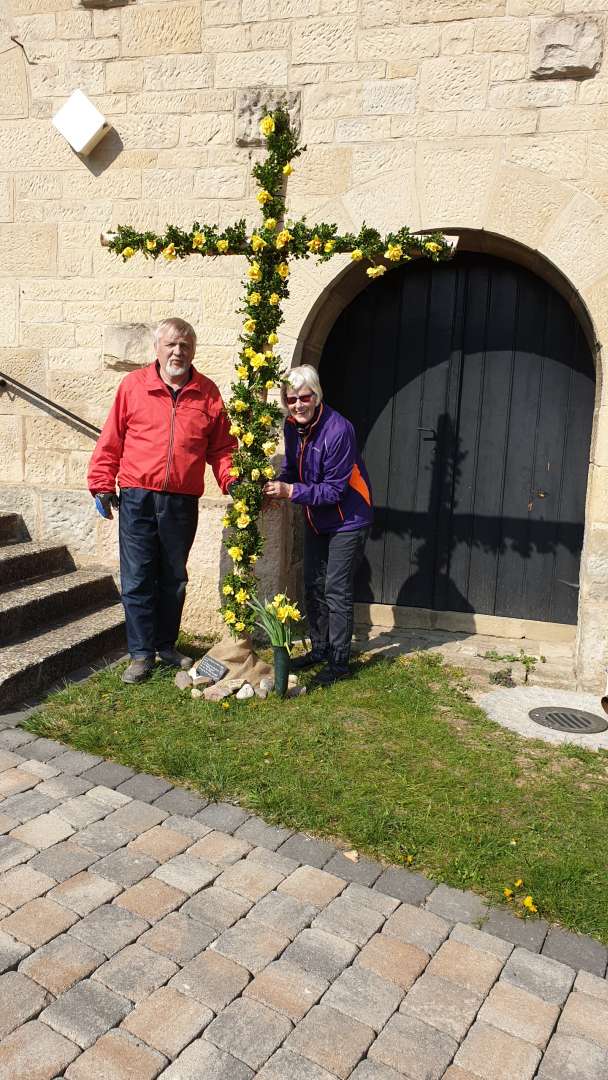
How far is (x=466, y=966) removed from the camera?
238 centimetres

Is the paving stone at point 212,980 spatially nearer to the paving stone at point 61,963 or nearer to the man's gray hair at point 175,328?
the paving stone at point 61,963

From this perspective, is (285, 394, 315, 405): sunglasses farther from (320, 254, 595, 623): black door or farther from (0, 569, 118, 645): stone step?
(0, 569, 118, 645): stone step

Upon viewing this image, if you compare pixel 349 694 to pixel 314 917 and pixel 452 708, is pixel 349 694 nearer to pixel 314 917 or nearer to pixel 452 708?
pixel 452 708

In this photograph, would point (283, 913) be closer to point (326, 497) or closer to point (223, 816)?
point (223, 816)

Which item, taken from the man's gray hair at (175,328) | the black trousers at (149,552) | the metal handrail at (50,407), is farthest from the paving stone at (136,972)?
the metal handrail at (50,407)

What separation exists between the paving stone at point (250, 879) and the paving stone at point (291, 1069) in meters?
0.64

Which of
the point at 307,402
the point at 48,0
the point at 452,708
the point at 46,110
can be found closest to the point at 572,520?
the point at 452,708

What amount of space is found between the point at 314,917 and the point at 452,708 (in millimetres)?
1930

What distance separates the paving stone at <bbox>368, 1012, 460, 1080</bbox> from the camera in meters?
2.02

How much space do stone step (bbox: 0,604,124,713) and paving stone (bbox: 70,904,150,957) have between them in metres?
1.71

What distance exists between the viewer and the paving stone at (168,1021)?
6.71 ft

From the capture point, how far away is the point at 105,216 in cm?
531

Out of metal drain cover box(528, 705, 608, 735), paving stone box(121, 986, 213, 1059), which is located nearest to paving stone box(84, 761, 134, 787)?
paving stone box(121, 986, 213, 1059)

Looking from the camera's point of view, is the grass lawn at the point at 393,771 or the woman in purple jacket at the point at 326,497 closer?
the grass lawn at the point at 393,771
